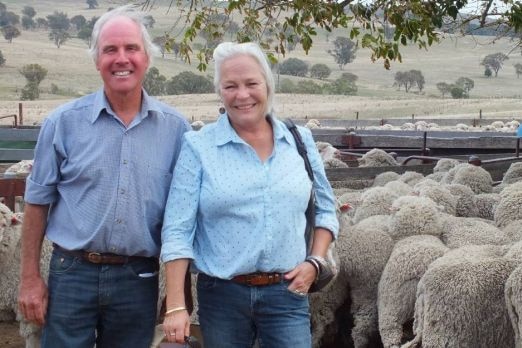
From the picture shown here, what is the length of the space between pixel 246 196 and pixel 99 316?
85cm

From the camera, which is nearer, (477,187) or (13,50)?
(477,187)

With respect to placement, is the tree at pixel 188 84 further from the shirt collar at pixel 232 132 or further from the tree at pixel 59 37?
the shirt collar at pixel 232 132

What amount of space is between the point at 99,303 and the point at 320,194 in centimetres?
100

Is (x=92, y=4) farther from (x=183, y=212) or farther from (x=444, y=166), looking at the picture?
(x=183, y=212)

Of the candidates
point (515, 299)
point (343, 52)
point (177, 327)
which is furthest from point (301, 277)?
point (343, 52)

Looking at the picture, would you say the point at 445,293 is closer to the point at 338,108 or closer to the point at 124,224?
the point at 124,224

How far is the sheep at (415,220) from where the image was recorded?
6.23 metres

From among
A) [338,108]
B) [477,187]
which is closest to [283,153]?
[477,187]

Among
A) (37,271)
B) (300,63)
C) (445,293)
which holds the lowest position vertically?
(445,293)

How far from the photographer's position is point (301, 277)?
3.27 meters

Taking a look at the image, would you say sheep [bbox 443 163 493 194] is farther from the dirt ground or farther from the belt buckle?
the belt buckle

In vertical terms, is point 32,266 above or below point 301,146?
below

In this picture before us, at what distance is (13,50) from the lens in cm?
7275

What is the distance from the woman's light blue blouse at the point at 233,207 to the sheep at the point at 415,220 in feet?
9.98
